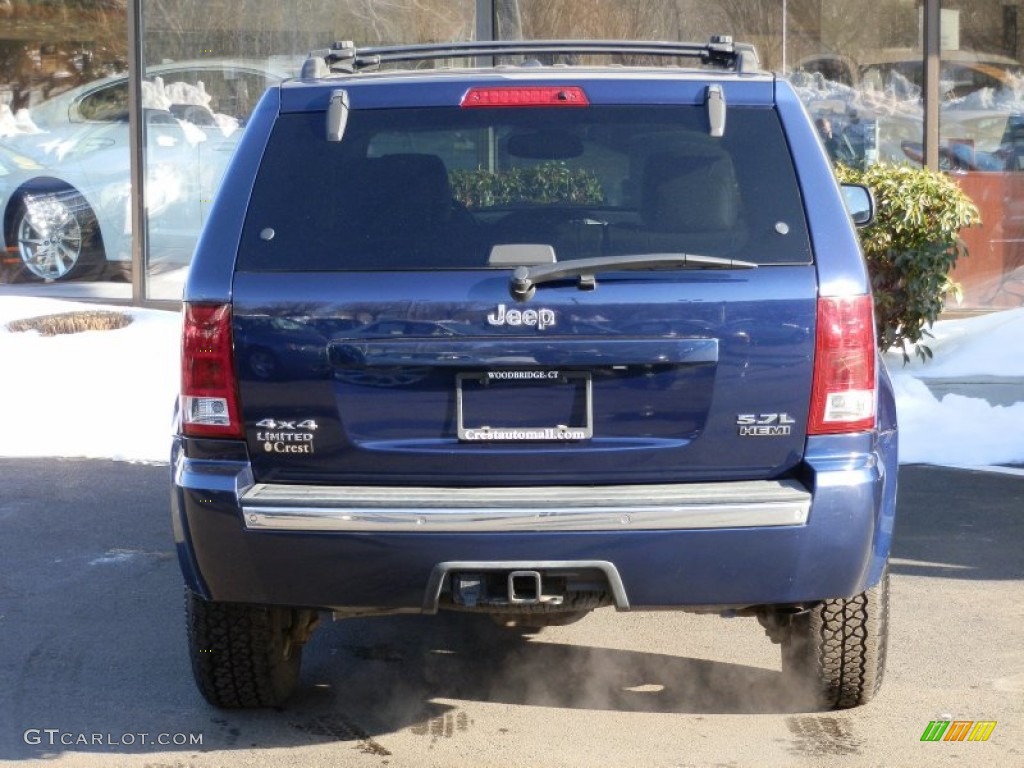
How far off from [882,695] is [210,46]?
9876 mm

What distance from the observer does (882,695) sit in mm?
4855

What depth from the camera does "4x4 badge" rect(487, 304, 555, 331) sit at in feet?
13.1

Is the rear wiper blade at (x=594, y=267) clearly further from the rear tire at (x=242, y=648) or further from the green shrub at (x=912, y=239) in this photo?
the green shrub at (x=912, y=239)

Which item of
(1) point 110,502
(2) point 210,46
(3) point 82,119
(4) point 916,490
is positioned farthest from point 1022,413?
(3) point 82,119

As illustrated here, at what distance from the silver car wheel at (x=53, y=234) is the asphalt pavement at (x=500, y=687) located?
7456 mm

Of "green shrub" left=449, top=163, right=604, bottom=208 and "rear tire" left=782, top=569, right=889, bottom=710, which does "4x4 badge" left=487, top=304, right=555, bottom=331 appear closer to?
"green shrub" left=449, top=163, right=604, bottom=208

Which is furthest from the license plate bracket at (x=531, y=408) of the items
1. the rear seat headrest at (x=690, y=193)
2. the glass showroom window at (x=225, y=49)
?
the glass showroom window at (x=225, y=49)

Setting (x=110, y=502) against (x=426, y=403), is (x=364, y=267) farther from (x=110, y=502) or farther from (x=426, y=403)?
(x=110, y=502)

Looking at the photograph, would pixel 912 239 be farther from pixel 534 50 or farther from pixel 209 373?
pixel 209 373

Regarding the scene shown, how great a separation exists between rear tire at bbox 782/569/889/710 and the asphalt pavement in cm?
9

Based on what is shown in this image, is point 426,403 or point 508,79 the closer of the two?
point 426,403

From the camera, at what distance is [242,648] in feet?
14.7

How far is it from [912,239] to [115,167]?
698cm

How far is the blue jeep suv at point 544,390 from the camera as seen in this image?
3973 millimetres
